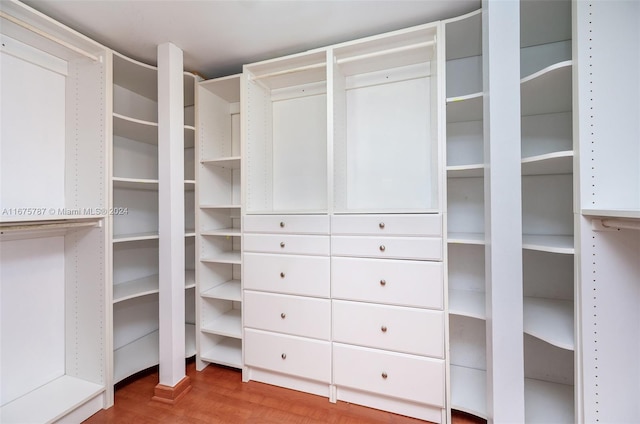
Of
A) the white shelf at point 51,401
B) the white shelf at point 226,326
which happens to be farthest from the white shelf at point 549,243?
the white shelf at point 51,401

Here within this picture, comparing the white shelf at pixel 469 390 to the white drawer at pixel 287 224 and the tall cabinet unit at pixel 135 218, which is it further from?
the tall cabinet unit at pixel 135 218

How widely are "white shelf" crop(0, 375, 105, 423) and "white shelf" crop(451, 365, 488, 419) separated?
2216 millimetres

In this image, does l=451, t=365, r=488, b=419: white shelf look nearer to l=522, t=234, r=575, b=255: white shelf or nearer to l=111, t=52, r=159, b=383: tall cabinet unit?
l=522, t=234, r=575, b=255: white shelf

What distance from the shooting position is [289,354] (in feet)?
5.93

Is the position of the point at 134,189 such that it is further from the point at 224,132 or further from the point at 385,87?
the point at 385,87

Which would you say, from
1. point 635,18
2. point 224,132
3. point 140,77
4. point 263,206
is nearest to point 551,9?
point 635,18

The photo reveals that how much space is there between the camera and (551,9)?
1422mm

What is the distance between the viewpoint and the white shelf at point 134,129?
6.01 feet

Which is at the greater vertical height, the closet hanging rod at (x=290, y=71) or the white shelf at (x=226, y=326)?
the closet hanging rod at (x=290, y=71)

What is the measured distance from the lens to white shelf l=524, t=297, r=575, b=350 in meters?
1.23

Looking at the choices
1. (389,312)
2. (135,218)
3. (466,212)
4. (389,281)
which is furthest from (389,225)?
(135,218)

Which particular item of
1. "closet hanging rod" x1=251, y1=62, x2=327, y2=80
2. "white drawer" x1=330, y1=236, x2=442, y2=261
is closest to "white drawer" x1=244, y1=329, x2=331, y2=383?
"white drawer" x1=330, y1=236, x2=442, y2=261

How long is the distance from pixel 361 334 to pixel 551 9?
2.12m

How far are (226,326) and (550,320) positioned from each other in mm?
2128
